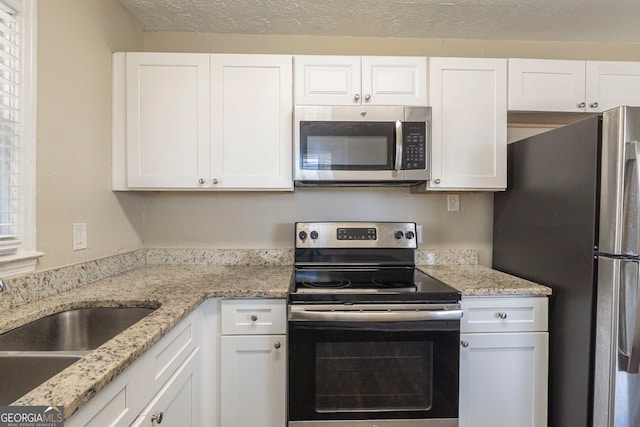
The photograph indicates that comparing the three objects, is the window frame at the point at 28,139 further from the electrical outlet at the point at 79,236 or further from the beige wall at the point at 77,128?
the electrical outlet at the point at 79,236

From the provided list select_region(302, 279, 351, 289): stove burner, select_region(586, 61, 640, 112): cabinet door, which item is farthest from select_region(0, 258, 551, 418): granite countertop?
select_region(586, 61, 640, 112): cabinet door

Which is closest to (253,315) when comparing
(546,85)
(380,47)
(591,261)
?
(591,261)

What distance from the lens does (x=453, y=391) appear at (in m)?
1.43

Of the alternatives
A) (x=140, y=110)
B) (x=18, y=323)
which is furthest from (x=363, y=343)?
(x=140, y=110)

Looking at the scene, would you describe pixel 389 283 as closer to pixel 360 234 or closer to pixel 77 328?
pixel 360 234

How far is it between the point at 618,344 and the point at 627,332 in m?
0.06

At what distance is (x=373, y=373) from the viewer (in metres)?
1.43

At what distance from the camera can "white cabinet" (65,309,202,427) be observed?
2.44 ft

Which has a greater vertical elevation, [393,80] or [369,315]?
[393,80]

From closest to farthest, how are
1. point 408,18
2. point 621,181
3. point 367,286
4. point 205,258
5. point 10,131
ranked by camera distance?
point 10,131, point 621,181, point 367,286, point 408,18, point 205,258

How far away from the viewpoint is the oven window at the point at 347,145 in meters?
1.74

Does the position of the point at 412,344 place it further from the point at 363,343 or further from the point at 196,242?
the point at 196,242

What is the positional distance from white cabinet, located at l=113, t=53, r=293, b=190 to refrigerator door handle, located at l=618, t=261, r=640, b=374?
5.05ft

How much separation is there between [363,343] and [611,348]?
97 cm
